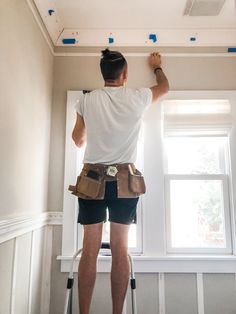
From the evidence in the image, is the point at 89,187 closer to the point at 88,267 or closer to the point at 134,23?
the point at 88,267

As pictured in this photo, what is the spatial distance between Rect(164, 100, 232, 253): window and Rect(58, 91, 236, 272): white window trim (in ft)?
0.20

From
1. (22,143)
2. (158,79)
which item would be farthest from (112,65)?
(22,143)

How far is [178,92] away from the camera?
2.39m

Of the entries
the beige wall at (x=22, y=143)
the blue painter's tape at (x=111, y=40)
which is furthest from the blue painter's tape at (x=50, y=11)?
the blue painter's tape at (x=111, y=40)

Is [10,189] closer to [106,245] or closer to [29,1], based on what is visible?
[106,245]

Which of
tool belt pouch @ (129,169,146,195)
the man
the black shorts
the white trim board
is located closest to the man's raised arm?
the man

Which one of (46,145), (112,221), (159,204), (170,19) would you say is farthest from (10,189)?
(170,19)

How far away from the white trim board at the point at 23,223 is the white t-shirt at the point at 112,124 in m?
0.53

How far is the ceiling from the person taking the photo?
7.00 ft

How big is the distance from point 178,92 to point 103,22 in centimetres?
87

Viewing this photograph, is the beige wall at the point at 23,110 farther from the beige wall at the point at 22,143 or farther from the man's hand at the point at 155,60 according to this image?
the man's hand at the point at 155,60

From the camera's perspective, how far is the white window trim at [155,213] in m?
2.18

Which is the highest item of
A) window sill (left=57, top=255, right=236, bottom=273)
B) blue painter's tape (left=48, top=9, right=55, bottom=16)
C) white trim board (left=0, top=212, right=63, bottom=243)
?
blue painter's tape (left=48, top=9, right=55, bottom=16)

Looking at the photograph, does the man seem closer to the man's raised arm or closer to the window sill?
the man's raised arm
